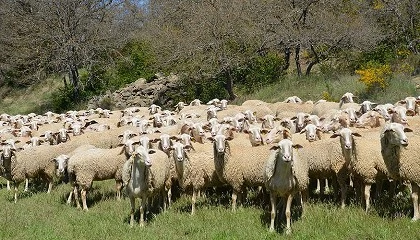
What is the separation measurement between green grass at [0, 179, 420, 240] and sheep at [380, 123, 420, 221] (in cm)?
60

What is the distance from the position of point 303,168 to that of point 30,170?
24.5 feet

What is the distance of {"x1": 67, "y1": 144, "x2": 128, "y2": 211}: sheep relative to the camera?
10656 millimetres

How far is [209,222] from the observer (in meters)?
8.66

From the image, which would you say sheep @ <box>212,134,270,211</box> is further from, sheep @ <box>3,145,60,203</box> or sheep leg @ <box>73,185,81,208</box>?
sheep @ <box>3,145,60,203</box>

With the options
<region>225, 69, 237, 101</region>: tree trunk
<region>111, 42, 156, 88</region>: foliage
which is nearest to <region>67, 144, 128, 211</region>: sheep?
<region>225, 69, 237, 101</region>: tree trunk

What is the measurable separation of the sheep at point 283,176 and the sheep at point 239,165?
40.9 inches

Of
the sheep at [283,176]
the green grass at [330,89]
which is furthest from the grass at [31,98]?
the sheep at [283,176]

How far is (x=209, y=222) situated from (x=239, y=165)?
1.46 meters

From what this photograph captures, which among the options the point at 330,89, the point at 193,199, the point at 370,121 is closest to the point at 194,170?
the point at 193,199

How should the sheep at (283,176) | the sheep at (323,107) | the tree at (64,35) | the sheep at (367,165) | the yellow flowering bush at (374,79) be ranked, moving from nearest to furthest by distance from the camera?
1. the sheep at (283,176)
2. the sheep at (367,165)
3. the sheep at (323,107)
4. the yellow flowering bush at (374,79)
5. the tree at (64,35)

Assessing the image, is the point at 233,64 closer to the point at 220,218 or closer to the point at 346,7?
the point at 346,7

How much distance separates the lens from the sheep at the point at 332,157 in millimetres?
8914

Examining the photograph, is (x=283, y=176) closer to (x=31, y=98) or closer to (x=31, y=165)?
(x=31, y=165)

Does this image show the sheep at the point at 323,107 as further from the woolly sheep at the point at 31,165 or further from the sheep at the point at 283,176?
the woolly sheep at the point at 31,165
